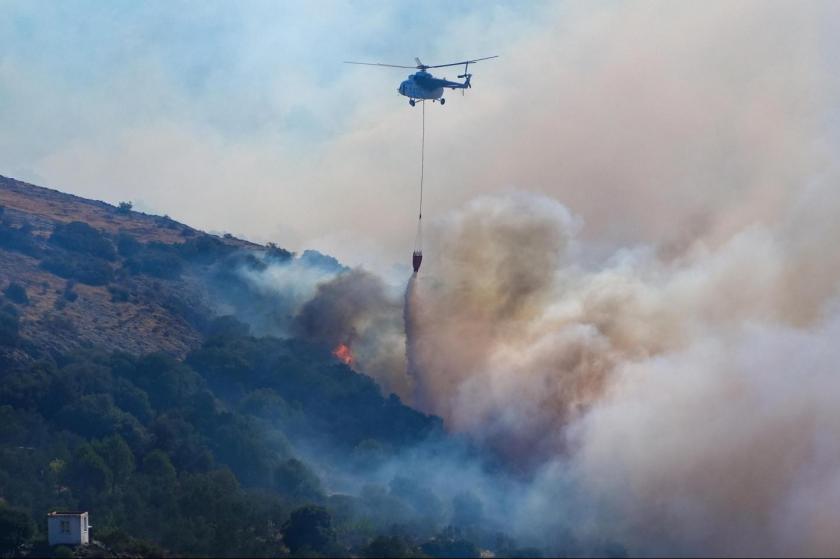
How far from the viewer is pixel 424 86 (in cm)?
11444

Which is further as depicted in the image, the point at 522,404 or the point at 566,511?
the point at 522,404

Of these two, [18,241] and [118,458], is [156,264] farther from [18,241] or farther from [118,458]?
[118,458]

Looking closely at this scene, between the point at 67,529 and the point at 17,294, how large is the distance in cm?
5843

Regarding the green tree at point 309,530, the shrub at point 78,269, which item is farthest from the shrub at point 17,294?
the green tree at point 309,530

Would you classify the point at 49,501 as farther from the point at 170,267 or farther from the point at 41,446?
the point at 170,267

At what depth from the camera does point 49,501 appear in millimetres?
97938

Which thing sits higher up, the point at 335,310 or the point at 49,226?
the point at 49,226

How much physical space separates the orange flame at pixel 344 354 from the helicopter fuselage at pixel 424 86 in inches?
1373

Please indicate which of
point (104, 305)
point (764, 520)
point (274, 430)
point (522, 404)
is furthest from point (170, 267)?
point (764, 520)

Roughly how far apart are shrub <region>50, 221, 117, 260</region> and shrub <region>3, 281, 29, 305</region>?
735 inches

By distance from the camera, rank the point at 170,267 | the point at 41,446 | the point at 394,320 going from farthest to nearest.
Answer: the point at 170,267
the point at 394,320
the point at 41,446

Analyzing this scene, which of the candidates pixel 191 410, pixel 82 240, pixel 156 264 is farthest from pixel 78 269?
pixel 191 410

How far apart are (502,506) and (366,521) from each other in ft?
35.4

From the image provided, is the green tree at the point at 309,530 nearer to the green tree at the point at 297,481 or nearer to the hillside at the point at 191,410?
the hillside at the point at 191,410
